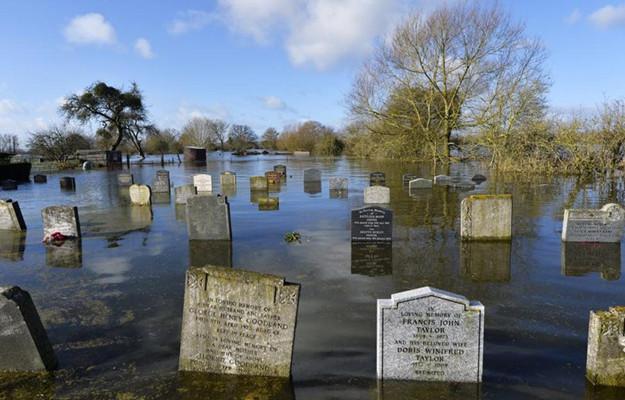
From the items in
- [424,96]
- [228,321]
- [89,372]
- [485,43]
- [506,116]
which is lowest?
[89,372]

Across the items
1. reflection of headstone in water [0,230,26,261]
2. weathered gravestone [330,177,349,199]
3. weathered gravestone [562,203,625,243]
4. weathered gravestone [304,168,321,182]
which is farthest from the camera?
weathered gravestone [304,168,321,182]

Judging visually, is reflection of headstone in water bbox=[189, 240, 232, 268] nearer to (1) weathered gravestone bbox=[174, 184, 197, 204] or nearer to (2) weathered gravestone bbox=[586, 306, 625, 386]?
(2) weathered gravestone bbox=[586, 306, 625, 386]

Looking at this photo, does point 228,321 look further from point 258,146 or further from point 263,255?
point 258,146

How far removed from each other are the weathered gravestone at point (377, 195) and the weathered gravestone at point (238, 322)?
34.9 ft

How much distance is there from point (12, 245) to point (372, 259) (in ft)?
25.4

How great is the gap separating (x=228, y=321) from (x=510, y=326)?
317 cm

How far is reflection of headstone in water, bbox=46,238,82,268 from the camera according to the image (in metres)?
7.82

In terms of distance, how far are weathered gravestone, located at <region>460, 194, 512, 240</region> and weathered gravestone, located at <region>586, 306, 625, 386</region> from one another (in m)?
5.24

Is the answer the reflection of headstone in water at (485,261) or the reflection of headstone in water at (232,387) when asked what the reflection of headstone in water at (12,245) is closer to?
the reflection of headstone in water at (232,387)

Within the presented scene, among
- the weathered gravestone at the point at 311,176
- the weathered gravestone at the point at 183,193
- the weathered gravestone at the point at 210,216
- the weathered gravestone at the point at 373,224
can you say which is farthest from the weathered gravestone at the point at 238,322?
the weathered gravestone at the point at 311,176

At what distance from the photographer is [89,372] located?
409 cm

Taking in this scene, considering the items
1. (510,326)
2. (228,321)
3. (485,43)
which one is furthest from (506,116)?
(228,321)

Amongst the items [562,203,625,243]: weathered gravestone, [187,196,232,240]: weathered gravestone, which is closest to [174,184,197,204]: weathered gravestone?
[187,196,232,240]: weathered gravestone

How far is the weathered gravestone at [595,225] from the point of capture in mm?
8125
